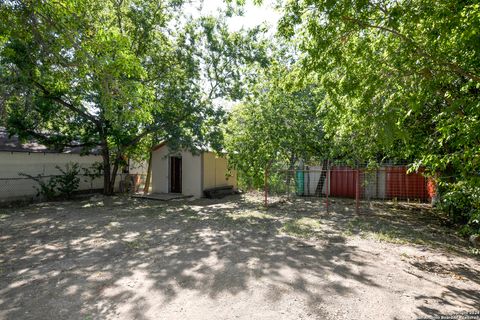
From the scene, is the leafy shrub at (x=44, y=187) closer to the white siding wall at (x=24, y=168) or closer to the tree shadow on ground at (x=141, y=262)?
the white siding wall at (x=24, y=168)

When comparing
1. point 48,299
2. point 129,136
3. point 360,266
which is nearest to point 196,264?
point 48,299

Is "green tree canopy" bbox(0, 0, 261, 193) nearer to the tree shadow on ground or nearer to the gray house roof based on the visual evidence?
the gray house roof

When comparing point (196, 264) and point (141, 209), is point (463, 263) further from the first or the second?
point (141, 209)

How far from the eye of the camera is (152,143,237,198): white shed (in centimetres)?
1449

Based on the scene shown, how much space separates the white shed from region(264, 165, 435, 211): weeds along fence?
285 cm

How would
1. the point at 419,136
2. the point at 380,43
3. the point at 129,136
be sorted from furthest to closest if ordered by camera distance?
the point at 129,136 < the point at 419,136 < the point at 380,43

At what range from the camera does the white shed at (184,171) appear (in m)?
14.5

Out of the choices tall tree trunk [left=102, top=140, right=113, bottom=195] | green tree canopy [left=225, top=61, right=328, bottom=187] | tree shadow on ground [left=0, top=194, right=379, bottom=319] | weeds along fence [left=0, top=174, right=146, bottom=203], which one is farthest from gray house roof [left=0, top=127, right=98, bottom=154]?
green tree canopy [left=225, top=61, right=328, bottom=187]

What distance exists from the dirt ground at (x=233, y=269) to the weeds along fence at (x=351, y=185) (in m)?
3.88

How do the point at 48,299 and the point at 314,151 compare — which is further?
the point at 314,151

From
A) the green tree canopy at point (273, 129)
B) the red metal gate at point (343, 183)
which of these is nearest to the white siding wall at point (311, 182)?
the red metal gate at point (343, 183)

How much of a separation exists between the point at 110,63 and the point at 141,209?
638 cm

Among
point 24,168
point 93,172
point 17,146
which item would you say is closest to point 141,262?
point 24,168

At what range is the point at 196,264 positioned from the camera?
496 centimetres
